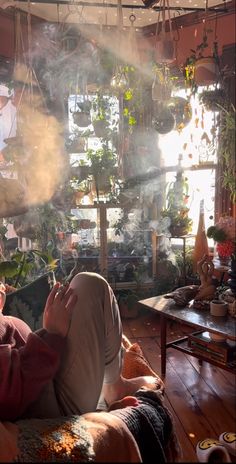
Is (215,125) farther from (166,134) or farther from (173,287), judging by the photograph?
(173,287)

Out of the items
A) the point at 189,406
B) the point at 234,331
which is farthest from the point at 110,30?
the point at 189,406

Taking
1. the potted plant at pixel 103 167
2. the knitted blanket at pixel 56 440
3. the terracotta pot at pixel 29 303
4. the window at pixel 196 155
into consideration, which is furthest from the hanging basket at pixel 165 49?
the knitted blanket at pixel 56 440

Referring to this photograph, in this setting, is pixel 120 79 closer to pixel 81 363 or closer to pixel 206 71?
pixel 206 71

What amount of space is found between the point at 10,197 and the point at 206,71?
4.97ft

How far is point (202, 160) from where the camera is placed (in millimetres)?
2943

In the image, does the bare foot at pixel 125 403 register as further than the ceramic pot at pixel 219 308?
No

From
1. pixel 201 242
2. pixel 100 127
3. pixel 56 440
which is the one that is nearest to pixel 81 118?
pixel 100 127

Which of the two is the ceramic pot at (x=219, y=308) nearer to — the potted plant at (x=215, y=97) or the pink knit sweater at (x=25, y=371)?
the pink knit sweater at (x=25, y=371)

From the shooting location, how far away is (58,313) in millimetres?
970

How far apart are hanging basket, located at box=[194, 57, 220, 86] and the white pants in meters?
1.87

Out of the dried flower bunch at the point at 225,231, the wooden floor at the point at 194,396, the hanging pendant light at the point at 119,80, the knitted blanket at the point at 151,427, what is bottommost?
the wooden floor at the point at 194,396

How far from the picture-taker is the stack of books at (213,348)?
1718 millimetres

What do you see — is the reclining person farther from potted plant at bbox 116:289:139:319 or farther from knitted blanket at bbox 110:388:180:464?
potted plant at bbox 116:289:139:319

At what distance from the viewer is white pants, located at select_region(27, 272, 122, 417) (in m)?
0.96
